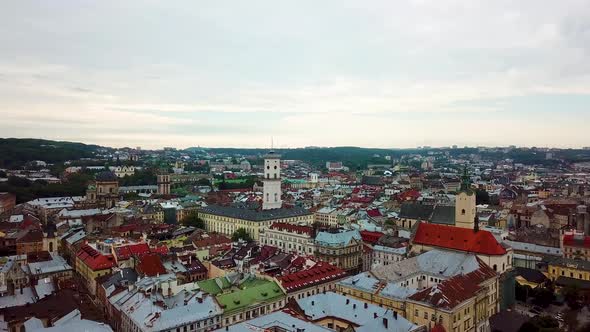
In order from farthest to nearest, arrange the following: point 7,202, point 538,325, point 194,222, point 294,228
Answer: point 7,202 → point 194,222 → point 294,228 → point 538,325

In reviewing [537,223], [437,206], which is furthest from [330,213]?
[537,223]

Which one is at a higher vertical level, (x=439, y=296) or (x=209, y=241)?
(x=439, y=296)

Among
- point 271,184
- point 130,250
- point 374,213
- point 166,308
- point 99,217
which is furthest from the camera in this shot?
point 374,213

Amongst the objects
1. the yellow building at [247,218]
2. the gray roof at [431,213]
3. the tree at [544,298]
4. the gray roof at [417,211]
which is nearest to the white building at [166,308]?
the tree at [544,298]

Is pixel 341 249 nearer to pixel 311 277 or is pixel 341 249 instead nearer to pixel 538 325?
pixel 311 277

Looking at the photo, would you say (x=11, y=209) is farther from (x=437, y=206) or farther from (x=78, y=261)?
(x=437, y=206)

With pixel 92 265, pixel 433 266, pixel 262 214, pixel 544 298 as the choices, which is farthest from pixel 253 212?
pixel 544 298

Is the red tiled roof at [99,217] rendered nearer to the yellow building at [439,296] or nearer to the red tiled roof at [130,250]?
the red tiled roof at [130,250]

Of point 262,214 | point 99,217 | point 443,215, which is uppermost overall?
point 443,215
